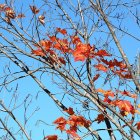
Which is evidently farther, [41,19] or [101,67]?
[41,19]

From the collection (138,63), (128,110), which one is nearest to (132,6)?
(138,63)

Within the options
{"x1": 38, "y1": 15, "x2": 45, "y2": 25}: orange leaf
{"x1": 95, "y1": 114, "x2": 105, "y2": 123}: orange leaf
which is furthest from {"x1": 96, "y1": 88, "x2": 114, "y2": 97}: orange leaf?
{"x1": 38, "y1": 15, "x2": 45, "y2": 25}: orange leaf

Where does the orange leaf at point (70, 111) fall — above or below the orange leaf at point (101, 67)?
below

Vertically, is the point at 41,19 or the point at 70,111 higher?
the point at 41,19

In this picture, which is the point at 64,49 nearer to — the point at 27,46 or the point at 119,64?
the point at 27,46

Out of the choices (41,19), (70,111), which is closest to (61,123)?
(70,111)

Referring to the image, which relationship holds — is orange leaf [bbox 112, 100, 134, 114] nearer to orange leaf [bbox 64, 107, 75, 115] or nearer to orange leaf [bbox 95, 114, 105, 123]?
orange leaf [bbox 95, 114, 105, 123]

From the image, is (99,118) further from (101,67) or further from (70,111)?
(101,67)

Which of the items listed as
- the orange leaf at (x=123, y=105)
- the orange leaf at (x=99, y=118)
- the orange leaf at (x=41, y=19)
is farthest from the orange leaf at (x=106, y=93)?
the orange leaf at (x=41, y=19)

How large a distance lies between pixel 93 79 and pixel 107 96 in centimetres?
32

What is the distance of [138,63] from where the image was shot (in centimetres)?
283

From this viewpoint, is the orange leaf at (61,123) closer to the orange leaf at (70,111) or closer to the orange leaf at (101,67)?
the orange leaf at (70,111)

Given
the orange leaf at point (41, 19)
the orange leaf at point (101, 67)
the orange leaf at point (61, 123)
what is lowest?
the orange leaf at point (61, 123)

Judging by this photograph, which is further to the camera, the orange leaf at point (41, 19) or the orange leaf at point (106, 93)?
the orange leaf at point (41, 19)
